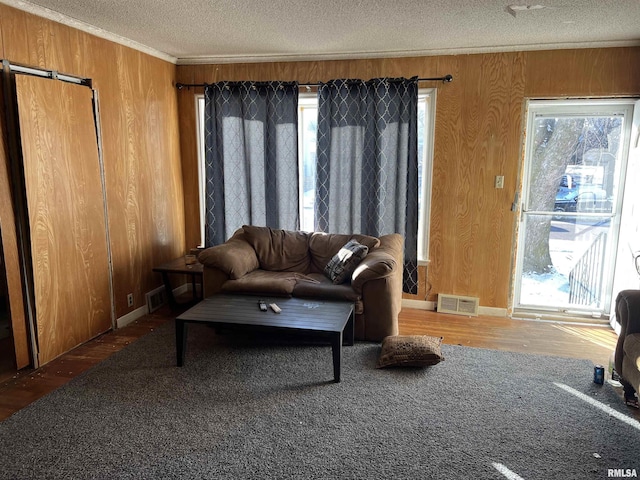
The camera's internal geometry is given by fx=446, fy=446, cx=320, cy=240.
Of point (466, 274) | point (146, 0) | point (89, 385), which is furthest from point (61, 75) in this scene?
point (466, 274)

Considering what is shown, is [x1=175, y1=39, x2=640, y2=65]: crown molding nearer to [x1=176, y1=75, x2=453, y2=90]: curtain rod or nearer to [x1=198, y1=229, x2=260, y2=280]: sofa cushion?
[x1=176, y1=75, x2=453, y2=90]: curtain rod

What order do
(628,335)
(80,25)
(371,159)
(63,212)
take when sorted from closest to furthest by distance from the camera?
(628,335) → (63,212) → (80,25) → (371,159)

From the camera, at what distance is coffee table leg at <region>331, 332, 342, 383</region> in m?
2.80

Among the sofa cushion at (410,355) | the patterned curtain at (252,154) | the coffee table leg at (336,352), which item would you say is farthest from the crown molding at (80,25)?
the sofa cushion at (410,355)

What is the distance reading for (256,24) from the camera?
3.37 metres

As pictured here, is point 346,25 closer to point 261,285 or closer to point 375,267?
point 375,267

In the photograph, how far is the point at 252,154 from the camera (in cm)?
448

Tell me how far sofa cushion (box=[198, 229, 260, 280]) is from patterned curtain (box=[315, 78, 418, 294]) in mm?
936

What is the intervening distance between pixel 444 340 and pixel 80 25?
374 centimetres

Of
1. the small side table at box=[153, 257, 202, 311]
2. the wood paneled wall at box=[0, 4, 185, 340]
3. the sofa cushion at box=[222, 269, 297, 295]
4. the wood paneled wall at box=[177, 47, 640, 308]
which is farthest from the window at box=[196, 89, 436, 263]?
the sofa cushion at box=[222, 269, 297, 295]

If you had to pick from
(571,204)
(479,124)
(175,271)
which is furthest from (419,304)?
(175,271)

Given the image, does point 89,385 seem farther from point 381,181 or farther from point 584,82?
point 584,82

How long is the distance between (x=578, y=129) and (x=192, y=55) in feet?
12.2

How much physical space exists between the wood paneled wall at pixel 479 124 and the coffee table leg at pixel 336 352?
1.83 meters
